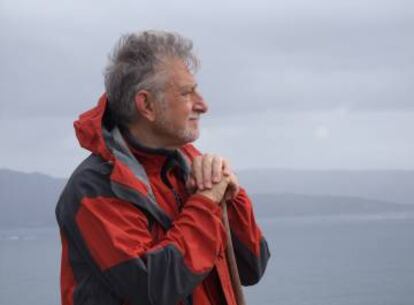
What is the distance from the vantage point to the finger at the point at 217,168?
340 centimetres

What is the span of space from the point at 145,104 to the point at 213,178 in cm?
39

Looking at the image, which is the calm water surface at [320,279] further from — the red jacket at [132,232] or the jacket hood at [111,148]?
the jacket hood at [111,148]

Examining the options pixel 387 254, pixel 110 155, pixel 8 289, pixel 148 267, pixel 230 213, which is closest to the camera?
pixel 148 267

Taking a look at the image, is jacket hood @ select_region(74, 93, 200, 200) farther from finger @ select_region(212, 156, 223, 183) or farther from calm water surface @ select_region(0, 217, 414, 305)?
calm water surface @ select_region(0, 217, 414, 305)

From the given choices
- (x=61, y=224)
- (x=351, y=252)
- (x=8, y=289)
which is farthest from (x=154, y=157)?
(x=351, y=252)

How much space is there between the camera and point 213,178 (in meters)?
3.39

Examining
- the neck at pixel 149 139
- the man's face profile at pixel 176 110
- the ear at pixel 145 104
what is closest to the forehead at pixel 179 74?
the man's face profile at pixel 176 110

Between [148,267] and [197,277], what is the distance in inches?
7.3

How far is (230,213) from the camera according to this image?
3637mm

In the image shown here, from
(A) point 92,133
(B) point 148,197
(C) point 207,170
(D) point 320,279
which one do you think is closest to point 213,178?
(C) point 207,170

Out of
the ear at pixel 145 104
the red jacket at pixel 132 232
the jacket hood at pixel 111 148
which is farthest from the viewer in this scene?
the ear at pixel 145 104

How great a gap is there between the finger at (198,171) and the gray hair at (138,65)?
0.30m

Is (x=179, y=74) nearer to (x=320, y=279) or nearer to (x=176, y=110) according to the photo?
(x=176, y=110)

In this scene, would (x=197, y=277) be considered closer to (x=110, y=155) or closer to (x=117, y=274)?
(x=117, y=274)
